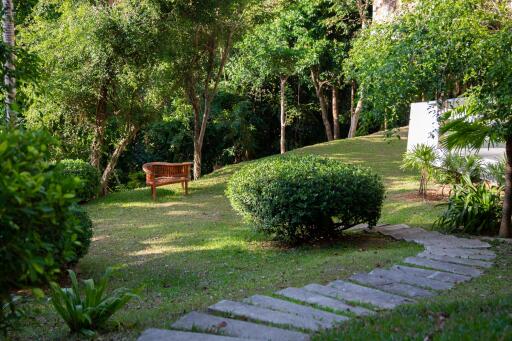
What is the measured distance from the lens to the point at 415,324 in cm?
414

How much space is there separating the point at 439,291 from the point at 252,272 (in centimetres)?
253

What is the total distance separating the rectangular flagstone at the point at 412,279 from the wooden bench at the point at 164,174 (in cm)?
913

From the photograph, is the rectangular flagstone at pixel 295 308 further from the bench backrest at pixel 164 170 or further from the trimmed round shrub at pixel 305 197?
the bench backrest at pixel 164 170

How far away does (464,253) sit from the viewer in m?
7.34

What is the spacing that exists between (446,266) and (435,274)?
40cm

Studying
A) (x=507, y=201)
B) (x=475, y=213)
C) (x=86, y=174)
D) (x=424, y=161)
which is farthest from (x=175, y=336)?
(x=86, y=174)

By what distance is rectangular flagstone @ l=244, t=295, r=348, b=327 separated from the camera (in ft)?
15.2

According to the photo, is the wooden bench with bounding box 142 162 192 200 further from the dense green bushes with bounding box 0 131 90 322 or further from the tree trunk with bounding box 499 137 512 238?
the dense green bushes with bounding box 0 131 90 322

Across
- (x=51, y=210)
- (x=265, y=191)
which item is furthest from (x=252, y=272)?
(x=51, y=210)

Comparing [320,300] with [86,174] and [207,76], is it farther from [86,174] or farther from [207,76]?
[207,76]

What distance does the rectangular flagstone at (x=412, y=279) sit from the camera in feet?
19.1

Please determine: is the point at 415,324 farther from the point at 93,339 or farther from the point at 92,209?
the point at 92,209

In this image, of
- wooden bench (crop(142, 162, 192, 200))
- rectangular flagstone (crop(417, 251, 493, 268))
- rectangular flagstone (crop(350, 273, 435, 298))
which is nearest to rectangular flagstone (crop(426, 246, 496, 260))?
rectangular flagstone (crop(417, 251, 493, 268))

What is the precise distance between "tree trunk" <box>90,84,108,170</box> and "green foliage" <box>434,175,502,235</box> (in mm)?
9509
